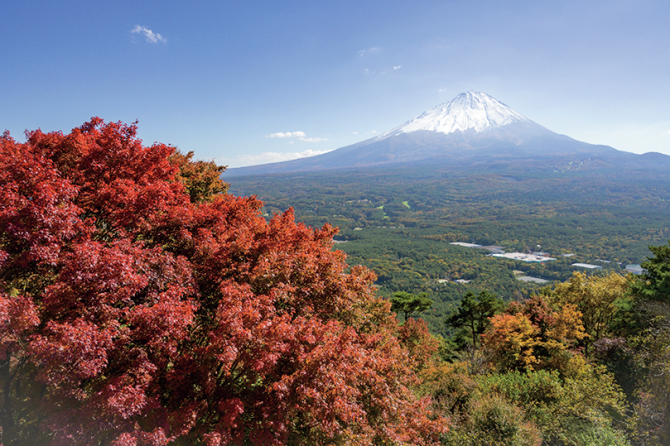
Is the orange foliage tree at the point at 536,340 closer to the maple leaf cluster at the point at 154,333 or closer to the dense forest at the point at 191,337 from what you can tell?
the dense forest at the point at 191,337

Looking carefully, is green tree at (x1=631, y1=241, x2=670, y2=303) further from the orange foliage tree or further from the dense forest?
the orange foliage tree

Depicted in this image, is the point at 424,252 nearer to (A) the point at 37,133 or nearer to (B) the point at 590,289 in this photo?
(B) the point at 590,289

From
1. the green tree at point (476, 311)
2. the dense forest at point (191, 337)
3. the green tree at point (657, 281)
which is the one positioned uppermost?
the dense forest at point (191, 337)

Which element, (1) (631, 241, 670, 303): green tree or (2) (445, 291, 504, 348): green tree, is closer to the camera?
(1) (631, 241, 670, 303): green tree

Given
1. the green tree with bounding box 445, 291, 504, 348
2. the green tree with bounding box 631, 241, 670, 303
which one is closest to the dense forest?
the green tree with bounding box 631, 241, 670, 303

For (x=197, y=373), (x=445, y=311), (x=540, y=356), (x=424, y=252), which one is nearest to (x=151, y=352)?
(x=197, y=373)

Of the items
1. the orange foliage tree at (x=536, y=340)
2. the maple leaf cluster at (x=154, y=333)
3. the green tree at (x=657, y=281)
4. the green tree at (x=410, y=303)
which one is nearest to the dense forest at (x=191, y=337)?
the maple leaf cluster at (x=154, y=333)

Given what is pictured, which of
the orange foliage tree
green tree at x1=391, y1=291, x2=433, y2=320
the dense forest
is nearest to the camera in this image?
the dense forest
